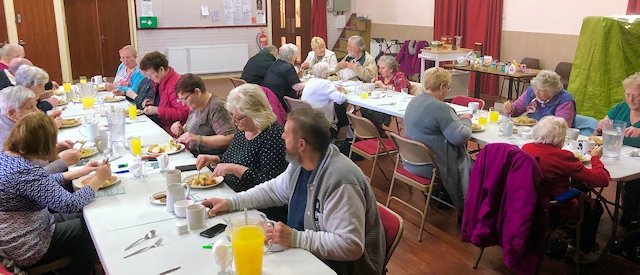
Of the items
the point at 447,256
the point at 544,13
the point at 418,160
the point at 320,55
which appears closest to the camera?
the point at 447,256

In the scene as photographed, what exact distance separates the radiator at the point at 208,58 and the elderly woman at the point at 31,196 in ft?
27.6

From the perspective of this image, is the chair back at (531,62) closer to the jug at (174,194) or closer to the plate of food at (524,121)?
the plate of food at (524,121)

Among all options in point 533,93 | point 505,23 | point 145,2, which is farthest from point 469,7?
point 145,2

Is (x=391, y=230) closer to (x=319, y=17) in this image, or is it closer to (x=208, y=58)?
(x=208, y=58)

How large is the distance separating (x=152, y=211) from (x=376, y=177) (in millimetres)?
3109

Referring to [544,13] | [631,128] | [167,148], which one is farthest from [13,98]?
[544,13]

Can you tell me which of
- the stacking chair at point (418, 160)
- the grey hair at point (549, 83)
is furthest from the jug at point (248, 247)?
the grey hair at point (549, 83)

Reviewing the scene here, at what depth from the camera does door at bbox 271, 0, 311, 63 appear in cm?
1166

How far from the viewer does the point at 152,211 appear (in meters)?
2.43

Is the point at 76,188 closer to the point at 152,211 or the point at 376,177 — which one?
the point at 152,211

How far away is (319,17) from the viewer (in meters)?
11.9

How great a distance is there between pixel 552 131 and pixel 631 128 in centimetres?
107

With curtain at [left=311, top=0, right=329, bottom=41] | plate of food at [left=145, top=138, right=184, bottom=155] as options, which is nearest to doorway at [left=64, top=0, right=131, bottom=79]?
curtain at [left=311, top=0, right=329, bottom=41]

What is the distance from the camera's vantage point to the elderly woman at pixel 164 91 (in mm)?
4570
